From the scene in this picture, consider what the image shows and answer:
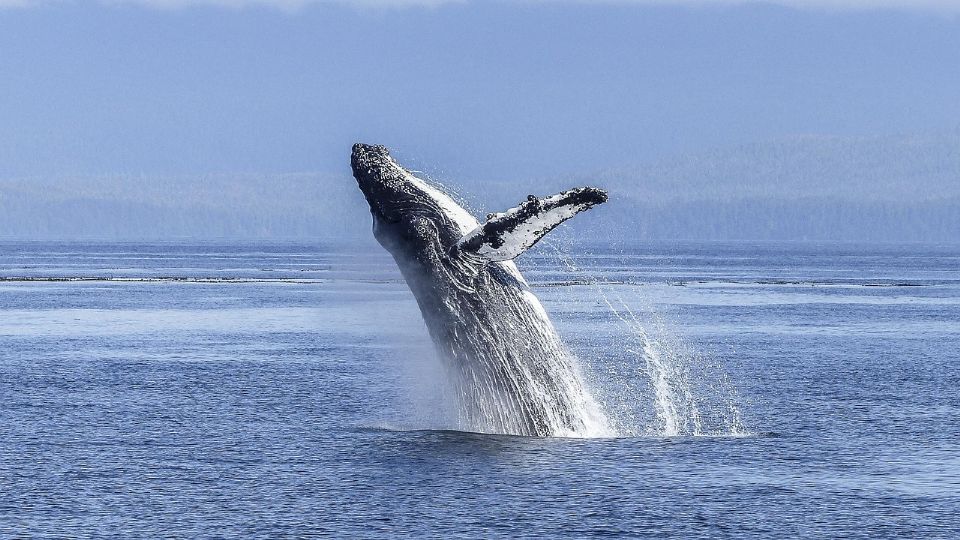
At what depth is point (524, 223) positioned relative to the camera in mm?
17109

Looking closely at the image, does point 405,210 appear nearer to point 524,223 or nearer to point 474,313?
point 474,313

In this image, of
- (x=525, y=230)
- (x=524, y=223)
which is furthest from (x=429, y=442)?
(x=524, y=223)

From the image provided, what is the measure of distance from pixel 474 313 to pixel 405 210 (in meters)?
1.65

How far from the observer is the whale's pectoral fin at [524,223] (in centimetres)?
1669

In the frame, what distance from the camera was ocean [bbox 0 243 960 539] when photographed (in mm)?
15727

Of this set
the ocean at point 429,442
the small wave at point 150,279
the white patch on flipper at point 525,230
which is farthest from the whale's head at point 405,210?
the small wave at point 150,279

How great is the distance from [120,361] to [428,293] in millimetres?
18164

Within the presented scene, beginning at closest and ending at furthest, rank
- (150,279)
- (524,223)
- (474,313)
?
1. (524,223)
2. (474,313)
3. (150,279)

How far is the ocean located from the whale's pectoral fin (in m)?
0.96

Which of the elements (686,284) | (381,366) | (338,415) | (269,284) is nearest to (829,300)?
(686,284)

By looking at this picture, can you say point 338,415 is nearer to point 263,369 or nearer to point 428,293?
point 428,293

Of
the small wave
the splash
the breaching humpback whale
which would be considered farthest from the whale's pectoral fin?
the small wave

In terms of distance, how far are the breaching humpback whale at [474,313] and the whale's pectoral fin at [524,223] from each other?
3.04 ft

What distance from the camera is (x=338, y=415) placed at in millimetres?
24516
